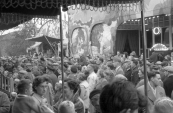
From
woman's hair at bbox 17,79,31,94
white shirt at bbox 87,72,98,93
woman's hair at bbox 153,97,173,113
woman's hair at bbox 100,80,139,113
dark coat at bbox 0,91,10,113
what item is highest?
woman's hair at bbox 100,80,139,113

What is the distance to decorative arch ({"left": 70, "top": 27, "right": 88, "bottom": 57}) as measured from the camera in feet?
75.4

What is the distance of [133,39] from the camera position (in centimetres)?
2255

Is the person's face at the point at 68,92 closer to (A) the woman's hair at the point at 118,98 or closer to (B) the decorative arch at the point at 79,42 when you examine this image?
(A) the woman's hair at the point at 118,98

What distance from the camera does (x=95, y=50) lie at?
70.7 ft

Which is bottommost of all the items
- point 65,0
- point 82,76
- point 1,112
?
point 1,112

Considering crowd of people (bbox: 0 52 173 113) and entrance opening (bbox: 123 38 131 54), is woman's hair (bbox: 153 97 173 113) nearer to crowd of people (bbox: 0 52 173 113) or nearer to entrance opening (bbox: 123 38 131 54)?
crowd of people (bbox: 0 52 173 113)

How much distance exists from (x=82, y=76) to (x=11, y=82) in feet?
6.86

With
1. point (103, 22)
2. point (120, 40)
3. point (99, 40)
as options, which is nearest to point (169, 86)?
point (103, 22)

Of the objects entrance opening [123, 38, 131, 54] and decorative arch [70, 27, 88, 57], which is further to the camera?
decorative arch [70, 27, 88, 57]

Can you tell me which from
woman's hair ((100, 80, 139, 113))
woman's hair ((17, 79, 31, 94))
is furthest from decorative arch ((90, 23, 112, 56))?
woman's hair ((100, 80, 139, 113))

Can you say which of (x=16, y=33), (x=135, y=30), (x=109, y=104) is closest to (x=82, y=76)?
(x=109, y=104)

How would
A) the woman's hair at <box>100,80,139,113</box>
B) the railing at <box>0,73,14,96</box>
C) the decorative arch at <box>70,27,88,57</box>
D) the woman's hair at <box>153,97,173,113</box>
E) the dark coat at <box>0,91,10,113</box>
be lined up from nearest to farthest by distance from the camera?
the woman's hair at <box>100,80,139,113</box> < the woman's hair at <box>153,97,173,113</box> < the dark coat at <box>0,91,10,113</box> < the railing at <box>0,73,14,96</box> < the decorative arch at <box>70,27,88,57</box>

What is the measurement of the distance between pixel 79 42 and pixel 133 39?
466 centimetres

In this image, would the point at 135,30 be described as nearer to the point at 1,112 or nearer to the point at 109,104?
the point at 1,112
